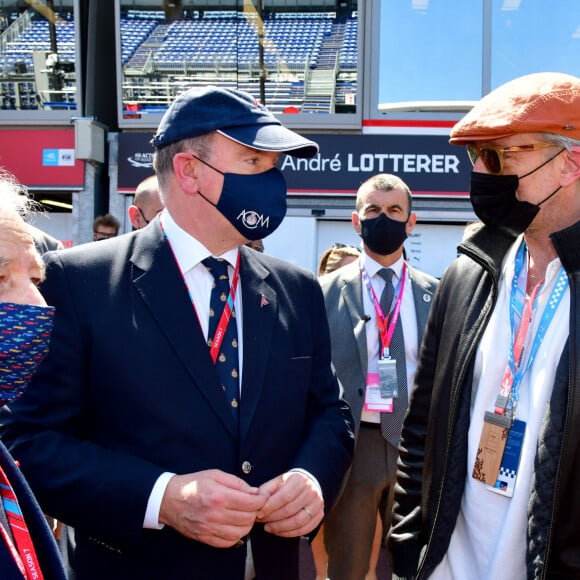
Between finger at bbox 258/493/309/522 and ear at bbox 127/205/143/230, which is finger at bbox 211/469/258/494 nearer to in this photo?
finger at bbox 258/493/309/522

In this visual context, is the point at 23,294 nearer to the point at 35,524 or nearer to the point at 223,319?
the point at 35,524

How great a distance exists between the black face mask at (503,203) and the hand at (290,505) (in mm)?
965

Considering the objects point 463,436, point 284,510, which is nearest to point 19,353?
point 284,510

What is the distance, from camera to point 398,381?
151 inches

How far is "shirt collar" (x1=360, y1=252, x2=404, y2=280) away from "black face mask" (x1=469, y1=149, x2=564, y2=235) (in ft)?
6.63

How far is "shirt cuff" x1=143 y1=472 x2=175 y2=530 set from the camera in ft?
5.93

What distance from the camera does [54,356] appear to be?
1.88 m

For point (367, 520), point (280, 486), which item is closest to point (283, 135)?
point (280, 486)

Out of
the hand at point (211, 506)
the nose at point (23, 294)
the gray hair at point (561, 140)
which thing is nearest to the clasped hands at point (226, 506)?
the hand at point (211, 506)

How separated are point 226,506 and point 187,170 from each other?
1.02 m

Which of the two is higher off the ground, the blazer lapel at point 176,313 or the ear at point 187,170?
the ear at point 187,170

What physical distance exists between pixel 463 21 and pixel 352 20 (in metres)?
1.66

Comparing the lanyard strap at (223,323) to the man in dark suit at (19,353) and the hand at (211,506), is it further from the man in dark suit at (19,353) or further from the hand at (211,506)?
the man in dark suit at (19,353)

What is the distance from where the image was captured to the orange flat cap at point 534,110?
1.94m
